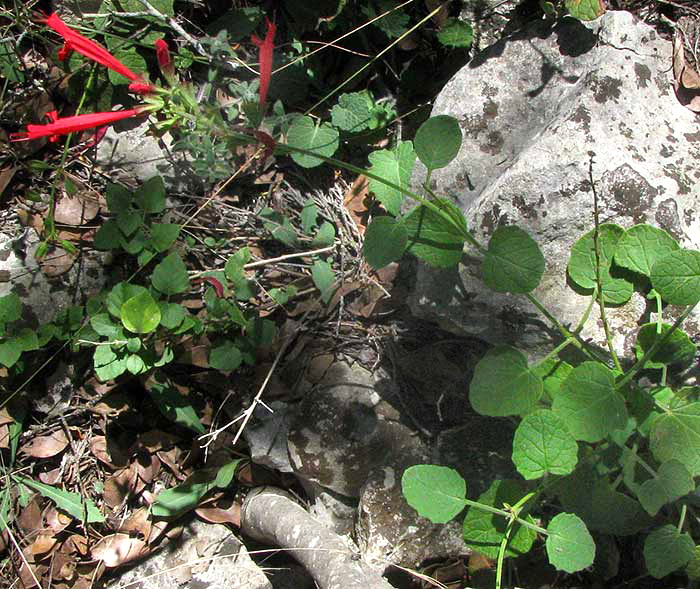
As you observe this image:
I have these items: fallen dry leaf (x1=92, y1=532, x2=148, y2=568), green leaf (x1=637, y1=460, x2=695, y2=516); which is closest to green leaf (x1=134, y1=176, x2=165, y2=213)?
fallen dry leaf (x1=92, y1=532, x2=148, y2=568)

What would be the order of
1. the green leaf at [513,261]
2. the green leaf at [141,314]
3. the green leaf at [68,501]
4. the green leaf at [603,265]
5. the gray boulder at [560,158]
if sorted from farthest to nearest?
the green leaf at [68,501], the green leaf at [141,314], the gray boulder at [560,158], the green leaf at [603,265], the green leaf at [513,261]

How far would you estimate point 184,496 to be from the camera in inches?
87.4

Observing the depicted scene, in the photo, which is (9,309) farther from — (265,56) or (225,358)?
(265,56)

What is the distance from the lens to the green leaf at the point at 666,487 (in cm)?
147

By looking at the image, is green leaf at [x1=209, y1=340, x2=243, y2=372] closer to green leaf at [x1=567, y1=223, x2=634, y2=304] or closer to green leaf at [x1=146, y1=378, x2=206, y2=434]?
green leaf at [x1=146, y1=378, x2=206, y2=434]

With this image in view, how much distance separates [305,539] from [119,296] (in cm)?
92

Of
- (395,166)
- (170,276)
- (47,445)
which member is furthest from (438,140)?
(47,445)

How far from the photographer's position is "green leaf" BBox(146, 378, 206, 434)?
217 centimetres

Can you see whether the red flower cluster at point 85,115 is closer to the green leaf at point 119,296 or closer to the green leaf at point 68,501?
the green leaf at point 119,296

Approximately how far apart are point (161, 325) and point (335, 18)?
3.79ft

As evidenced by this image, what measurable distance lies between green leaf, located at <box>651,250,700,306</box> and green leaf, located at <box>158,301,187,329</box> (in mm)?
1311

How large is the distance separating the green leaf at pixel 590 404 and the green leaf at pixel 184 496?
125 centimetres

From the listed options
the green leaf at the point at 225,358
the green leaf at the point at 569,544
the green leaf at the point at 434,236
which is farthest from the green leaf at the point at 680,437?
the green leaf at the point at 225,358

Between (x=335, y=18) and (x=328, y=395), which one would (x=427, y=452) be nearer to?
(x=328, y=395)
